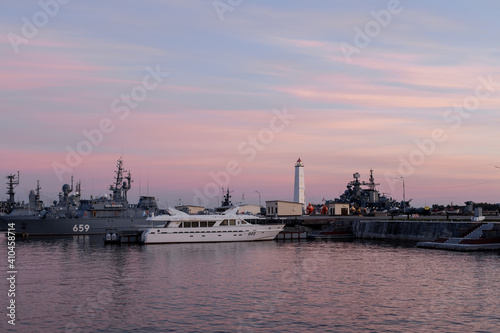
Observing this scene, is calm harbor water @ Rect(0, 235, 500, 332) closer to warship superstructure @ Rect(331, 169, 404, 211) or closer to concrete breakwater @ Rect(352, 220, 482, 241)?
concrete breakwater @ Rect(352, 220, 482, 241)

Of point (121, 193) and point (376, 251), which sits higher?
point (121, 193)

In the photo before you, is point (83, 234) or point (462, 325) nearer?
point (462, 325)

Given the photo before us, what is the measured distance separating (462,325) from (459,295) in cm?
781

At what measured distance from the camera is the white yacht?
8156cm

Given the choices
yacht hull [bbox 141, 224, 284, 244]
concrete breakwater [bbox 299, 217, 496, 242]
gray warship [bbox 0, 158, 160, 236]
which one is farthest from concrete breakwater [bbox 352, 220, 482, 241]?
gray warship [bbox 0, 158, 160, 236]

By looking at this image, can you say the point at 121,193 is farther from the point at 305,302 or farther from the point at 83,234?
the point at 305,302

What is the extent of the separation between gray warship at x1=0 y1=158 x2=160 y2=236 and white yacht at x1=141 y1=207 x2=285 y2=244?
24.4m

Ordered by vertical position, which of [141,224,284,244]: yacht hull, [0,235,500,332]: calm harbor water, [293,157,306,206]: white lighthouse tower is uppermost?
[293,157,306,206]: white lighthouse tower

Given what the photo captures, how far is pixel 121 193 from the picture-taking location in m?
127

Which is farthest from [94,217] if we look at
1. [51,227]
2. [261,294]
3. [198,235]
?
[261,294]

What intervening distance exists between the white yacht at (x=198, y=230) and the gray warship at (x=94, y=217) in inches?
962

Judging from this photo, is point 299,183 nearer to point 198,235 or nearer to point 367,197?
point 367,197

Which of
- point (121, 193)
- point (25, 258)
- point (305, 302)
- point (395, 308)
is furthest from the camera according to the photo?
point (121, 193)

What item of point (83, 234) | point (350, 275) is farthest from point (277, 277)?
point (83, 234)
